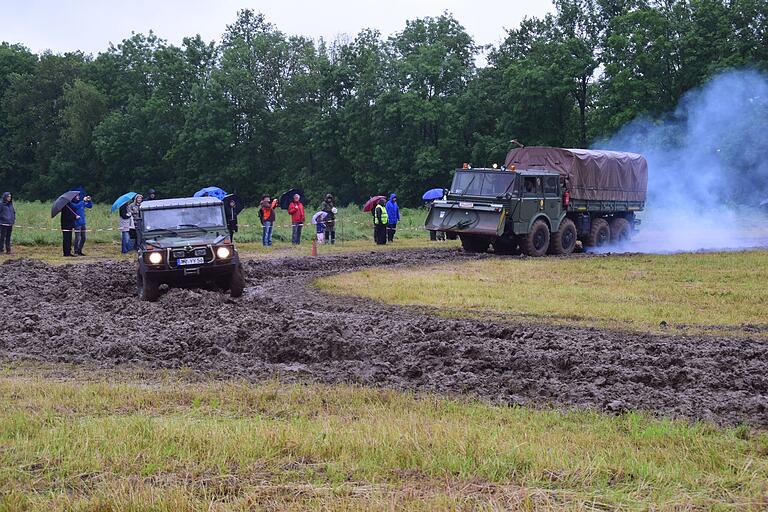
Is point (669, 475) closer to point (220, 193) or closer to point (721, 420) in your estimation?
point (721, 420)

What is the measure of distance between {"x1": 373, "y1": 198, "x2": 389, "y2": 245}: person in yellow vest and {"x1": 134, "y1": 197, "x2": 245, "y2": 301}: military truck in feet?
44.0

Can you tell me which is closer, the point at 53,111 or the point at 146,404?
the point at 146,404

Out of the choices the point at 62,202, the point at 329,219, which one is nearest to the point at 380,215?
the point at 329,219

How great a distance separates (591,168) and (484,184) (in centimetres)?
437

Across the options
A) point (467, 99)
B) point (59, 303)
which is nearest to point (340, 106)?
point (467, 99)

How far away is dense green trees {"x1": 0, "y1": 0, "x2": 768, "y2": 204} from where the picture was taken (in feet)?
156

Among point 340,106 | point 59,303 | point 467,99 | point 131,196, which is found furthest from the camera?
point 340,106

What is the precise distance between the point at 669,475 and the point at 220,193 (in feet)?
90.1

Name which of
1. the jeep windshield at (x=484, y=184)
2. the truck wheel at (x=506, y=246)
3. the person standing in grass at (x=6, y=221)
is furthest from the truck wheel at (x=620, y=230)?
the person standing in grass at (x=6, y=221)

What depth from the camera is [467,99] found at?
61125mm

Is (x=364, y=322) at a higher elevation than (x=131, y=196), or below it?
below

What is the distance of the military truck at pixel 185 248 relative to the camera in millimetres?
15773

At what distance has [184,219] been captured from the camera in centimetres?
1680

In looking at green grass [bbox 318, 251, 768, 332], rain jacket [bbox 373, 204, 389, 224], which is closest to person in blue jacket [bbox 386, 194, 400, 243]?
rain jacket [bbox 373, 204, 389, 224]
